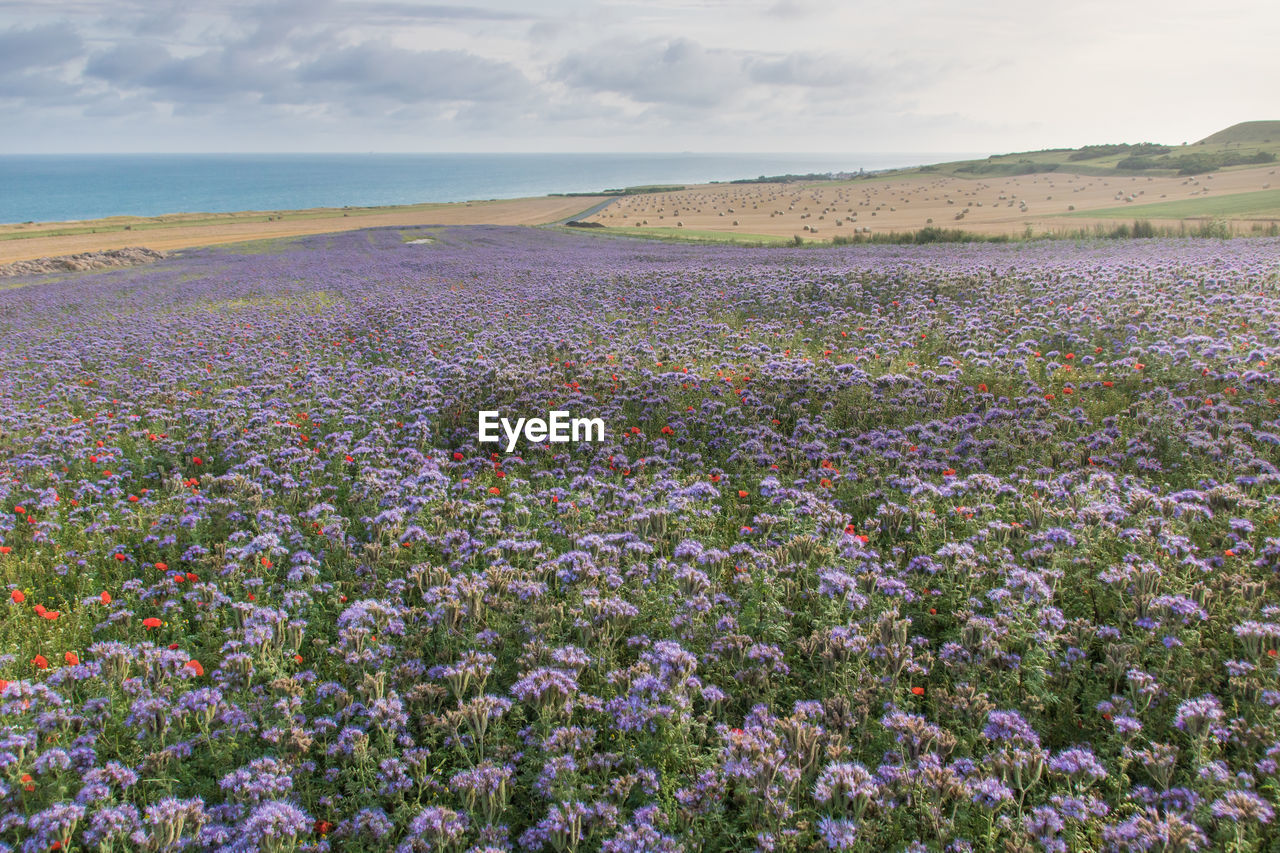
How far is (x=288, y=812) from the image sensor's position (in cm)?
357

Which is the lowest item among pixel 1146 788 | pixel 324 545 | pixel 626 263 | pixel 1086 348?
pixel 1146 788

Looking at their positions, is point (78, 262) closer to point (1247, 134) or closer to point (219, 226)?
point (219, 226)

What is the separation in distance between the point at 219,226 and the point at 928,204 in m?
77.7

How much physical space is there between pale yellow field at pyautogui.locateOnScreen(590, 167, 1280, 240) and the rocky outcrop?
121ft

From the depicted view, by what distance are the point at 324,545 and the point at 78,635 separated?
81.5 inches

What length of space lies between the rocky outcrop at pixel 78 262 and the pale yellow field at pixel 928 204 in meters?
36.9

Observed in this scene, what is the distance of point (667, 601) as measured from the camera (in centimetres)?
558

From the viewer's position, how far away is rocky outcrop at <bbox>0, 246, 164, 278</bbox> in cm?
3734

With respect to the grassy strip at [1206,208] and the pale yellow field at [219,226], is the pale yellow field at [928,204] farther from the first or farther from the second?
the pale yellow field at [219,226]

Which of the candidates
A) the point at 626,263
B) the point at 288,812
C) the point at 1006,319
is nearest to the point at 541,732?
the point at 288,812

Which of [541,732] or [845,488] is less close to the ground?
[845,488]

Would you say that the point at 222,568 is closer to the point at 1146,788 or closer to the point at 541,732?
the point at 541,732

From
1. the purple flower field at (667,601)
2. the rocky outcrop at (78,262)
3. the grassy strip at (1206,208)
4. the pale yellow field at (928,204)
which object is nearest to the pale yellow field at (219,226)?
the rocky outcrop at (78,262)

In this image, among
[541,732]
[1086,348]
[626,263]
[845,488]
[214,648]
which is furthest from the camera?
[626,263]
